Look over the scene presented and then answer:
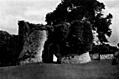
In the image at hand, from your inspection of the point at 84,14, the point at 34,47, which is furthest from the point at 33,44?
the point at 84,14

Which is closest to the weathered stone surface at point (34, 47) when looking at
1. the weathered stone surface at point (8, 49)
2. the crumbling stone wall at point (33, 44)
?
Result: the crumbling stone wall at point (33, 44)

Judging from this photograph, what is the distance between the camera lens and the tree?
63175 millimetres

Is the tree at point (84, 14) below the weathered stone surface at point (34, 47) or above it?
above

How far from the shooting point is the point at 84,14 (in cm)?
6341

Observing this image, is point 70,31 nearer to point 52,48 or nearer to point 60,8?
point 52,48

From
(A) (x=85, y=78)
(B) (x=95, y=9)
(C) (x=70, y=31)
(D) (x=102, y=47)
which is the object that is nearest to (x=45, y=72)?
(A) (x=85, y=78)

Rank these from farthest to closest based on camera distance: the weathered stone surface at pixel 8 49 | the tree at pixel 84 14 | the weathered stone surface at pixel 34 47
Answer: the tree at pixel 84 14 < the weathered stone surface at pixel 8 49 < the weathered stone surface at pixel 34 47

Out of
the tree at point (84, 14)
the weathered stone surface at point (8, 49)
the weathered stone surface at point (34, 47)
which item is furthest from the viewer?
the tree at point (84, 14)

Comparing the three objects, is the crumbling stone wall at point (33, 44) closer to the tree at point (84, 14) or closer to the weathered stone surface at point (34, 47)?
the weathered stone surface at point (34, 47)

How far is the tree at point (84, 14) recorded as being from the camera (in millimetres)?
63175

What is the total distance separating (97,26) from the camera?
210ft

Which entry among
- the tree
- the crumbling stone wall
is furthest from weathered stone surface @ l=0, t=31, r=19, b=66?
the tree

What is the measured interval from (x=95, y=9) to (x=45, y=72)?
40.7 meters

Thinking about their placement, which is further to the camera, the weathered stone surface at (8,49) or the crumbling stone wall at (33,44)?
the weathered stone surface at (8,49)
